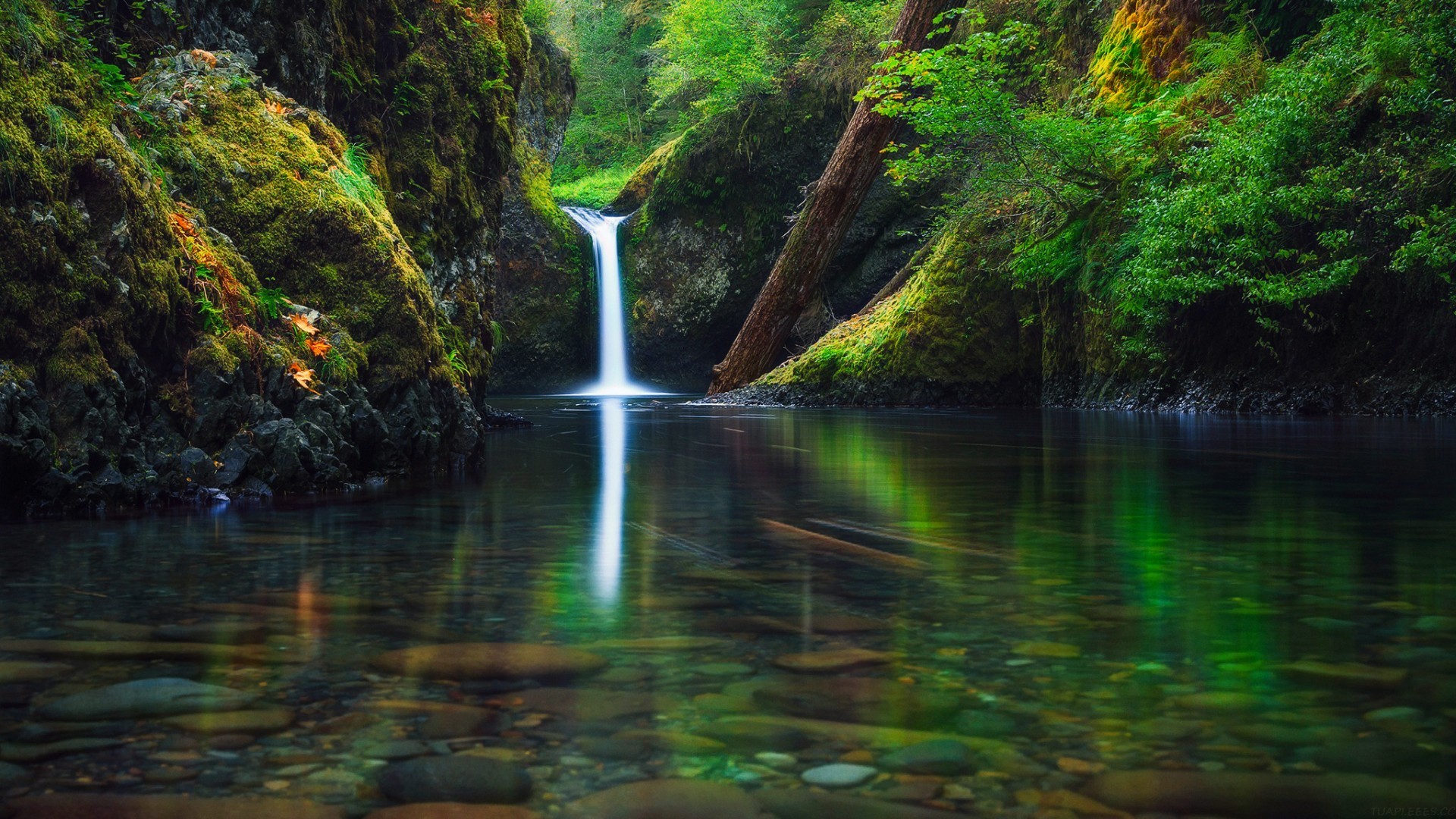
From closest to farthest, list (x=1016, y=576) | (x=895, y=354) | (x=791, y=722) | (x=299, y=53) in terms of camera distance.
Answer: (x=791, y=722) < (x=1016, y=576) < (x=299, y=53) < (x=895, y=354)

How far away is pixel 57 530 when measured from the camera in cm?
354

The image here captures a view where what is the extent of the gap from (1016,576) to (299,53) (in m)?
7.20

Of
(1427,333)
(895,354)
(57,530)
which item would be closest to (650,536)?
(57,530)

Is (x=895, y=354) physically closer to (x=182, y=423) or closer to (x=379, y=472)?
(x=379, y=472)

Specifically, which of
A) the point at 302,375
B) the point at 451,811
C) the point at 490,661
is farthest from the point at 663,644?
the point at 302,375

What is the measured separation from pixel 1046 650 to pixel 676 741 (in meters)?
0.81

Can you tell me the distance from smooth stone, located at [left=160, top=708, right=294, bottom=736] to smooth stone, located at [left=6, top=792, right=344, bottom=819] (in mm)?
240

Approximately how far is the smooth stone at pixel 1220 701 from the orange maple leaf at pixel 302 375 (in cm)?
440

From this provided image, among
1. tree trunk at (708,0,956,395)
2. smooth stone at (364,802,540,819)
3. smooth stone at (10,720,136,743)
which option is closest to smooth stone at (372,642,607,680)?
smooth stone at (10,720,136,743)

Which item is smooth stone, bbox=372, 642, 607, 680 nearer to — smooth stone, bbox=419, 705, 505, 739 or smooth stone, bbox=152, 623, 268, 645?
smooth stone, bbox=419, 705, 505, 739

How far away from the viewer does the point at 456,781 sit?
138cm

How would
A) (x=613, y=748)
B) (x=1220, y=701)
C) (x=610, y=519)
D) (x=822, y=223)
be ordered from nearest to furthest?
(x=613, y=748), (x=1220, y=701), (x=610, y=519), (x=822, y=223)

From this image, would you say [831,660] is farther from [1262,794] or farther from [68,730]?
[68,730]

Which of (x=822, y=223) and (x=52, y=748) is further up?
(x=822, y=223)
